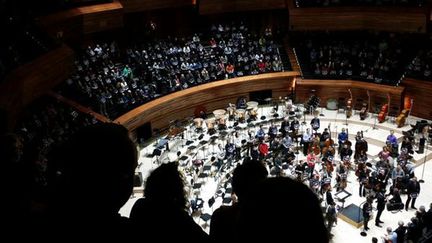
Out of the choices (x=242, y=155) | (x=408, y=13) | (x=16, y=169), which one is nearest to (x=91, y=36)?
(x=242, y=155)

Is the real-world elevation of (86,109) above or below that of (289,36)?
below

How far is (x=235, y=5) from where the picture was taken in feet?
92.5

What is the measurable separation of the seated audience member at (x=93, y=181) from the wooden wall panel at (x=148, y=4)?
24820 millimetres

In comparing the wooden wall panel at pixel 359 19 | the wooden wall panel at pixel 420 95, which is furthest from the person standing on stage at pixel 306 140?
the wooden wall panel at pixel 359 19

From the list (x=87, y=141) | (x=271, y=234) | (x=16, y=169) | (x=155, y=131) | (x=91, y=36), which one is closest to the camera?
(x=271, y=234)

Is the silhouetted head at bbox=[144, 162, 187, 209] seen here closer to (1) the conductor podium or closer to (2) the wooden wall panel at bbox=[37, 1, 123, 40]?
(1) the conductor podium

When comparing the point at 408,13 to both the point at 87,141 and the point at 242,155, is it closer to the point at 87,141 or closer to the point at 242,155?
the point at 242,155

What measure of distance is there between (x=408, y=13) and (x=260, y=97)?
980 cm

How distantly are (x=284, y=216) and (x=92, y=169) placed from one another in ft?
2.95

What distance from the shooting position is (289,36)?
29.6 meters

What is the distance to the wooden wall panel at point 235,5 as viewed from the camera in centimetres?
2781

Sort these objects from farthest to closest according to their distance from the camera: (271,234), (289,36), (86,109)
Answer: (289,36)
(86,109)
(271,234)

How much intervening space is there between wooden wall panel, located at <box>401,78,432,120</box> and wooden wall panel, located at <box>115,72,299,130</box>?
6536 millimetres

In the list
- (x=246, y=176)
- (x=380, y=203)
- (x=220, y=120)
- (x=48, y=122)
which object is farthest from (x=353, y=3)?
(x=246, y=176)
